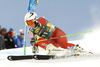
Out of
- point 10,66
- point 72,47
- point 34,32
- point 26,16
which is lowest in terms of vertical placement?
point 10,66

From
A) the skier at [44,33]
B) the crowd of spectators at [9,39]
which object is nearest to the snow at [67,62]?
the skier at [44,33]

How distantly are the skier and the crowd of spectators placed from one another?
7208 mm

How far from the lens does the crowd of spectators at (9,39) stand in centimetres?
1222

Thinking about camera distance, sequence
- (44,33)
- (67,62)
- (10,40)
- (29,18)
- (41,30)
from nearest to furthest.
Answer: (67,62) → (29,18) → (41,30) → (44,33) → (10,40)

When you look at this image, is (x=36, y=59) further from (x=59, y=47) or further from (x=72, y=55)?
(x=59, y=47)

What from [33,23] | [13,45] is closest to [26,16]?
[33,23]

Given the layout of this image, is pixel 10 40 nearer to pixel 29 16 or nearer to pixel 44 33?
pixel 44 33

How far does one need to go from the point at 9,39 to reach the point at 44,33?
8625 millimetres

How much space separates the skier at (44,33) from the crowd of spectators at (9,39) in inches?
284

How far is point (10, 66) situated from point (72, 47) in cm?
197

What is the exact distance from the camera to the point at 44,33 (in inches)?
207

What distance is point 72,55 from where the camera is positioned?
461cm

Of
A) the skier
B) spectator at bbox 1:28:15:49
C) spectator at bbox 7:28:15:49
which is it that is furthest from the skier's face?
spectator at bbox 7:28:15:49

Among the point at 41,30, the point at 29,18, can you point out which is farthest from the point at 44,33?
the point at 29,18
